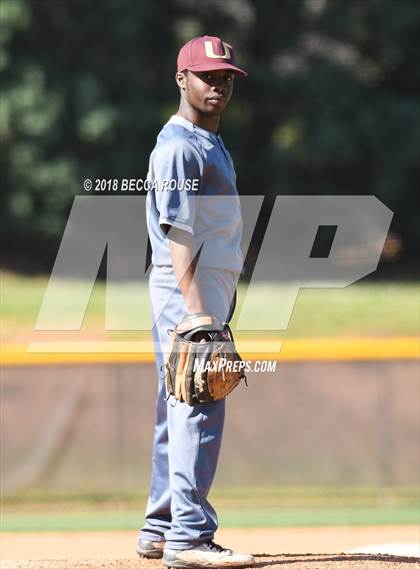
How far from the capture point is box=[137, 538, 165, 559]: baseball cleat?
439 centimetres

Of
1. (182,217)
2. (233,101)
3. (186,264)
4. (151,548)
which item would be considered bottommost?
(151,548)

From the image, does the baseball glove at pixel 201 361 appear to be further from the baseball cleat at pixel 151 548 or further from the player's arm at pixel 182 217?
the baseball cleat at pixel 151 548

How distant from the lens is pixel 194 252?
12.7 feet

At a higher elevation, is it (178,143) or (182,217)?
(178,143)

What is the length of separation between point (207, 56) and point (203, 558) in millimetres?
1761

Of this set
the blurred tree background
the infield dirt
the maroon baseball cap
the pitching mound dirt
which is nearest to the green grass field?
the blurred tree background

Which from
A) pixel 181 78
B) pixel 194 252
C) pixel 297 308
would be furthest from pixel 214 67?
pixel 297 308

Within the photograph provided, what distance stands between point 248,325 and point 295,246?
17.2ft

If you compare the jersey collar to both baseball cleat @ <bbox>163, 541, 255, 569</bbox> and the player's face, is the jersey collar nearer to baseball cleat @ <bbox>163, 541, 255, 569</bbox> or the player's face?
Result: the player's face

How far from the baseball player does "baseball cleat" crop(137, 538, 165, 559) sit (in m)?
0.33

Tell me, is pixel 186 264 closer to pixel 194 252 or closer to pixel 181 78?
pixel 194 252

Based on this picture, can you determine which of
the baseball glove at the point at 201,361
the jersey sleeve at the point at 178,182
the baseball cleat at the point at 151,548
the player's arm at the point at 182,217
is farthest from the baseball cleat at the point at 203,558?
the jersey sleeve at the point at 178,182

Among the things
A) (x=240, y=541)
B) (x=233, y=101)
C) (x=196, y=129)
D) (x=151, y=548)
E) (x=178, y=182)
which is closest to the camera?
(x=178, y=182)

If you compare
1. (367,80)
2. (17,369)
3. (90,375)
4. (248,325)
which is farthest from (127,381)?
(367,80)
